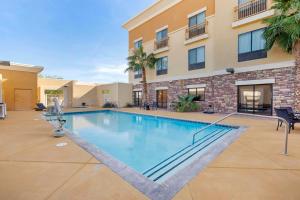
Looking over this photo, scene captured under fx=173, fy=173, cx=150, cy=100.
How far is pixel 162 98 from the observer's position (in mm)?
19656

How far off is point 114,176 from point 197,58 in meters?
14.8

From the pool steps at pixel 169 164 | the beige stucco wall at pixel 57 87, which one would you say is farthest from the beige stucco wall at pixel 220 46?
the beige stucco wall at pixel 57 87

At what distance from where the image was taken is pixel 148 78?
21.3m

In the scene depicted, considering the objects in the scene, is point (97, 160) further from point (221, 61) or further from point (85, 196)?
point (221, 61)

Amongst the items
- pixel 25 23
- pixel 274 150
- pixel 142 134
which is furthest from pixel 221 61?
pixel 25 23

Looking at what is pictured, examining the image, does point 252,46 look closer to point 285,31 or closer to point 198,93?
point 285,31

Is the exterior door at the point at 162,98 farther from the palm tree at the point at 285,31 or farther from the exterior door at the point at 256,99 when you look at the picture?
the palm tree at the point at 285,31

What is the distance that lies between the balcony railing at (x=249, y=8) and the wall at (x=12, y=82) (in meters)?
19.6

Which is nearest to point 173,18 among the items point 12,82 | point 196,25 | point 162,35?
point 162,35

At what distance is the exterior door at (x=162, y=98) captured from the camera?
19166 mm

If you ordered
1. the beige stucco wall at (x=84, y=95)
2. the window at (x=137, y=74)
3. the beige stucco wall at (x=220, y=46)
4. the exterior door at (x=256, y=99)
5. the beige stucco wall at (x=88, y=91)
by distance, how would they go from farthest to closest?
the beige stucco wall at (x=84, y=95), the window at (x=137, y=74), the beige stucco wall at (x=88, y=91), the beige stucco wall at (x=220, y=46), the exterior door at (x=256, y=99)

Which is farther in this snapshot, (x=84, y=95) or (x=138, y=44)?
(x=84, y=95)

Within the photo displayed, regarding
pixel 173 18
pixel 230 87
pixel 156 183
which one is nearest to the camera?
pixel 156 183

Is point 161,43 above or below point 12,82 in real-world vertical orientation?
above
